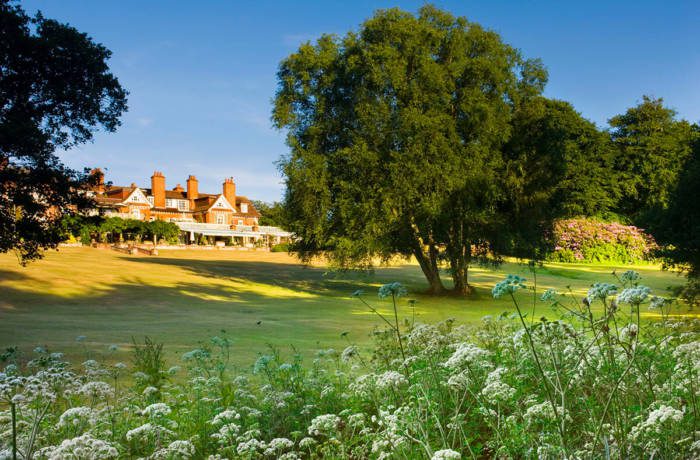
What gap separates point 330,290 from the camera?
2992cm

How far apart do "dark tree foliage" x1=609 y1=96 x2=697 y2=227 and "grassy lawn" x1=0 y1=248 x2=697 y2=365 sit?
64.1 feet

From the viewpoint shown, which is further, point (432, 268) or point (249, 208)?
point (249, 208)

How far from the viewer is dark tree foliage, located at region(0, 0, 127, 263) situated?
592 inches

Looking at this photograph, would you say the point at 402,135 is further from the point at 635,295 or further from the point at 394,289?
the point at 635,295

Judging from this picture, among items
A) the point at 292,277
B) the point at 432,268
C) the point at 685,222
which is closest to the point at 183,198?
the point at 292,277

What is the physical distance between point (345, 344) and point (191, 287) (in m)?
17.7

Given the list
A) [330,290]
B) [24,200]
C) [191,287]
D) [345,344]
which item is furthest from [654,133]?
[24,200]

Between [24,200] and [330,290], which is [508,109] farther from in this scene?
[24,200]

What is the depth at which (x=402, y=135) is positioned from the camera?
2328 cm

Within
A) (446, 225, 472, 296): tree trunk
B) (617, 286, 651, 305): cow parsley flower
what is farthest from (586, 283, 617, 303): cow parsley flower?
(446, 225, 472, 296): tree trunk

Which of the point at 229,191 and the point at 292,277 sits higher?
the point at 229,191

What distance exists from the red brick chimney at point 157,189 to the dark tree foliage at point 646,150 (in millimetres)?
66083

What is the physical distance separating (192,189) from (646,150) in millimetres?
69381

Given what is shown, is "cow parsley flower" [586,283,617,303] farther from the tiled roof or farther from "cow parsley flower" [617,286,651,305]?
the tiled roof
